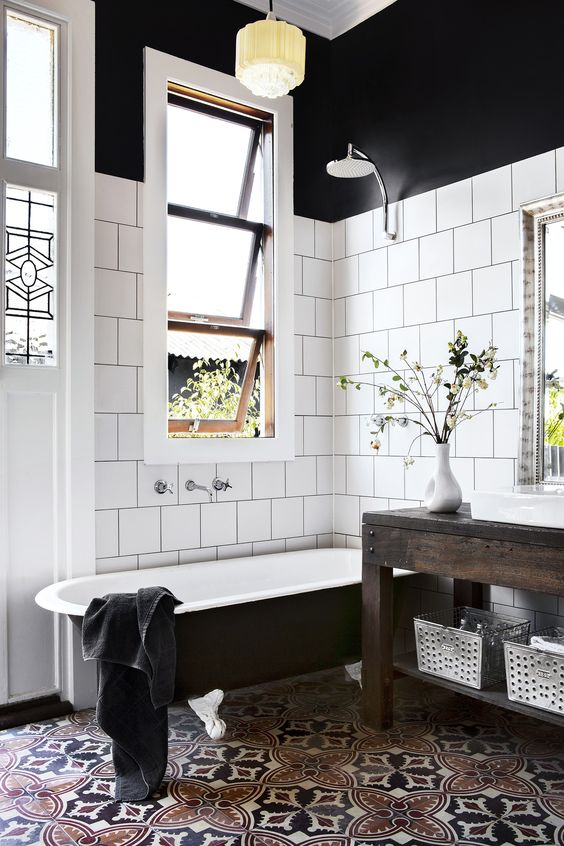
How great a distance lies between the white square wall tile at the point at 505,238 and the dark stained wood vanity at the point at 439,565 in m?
1.17

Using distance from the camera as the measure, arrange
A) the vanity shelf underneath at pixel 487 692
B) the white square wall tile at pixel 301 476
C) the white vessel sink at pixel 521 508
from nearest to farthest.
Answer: the white vessel sink at pixel 521 508 → the vanity shelf underneath at pixel 487 692 → the white square wall tile at pixel 301 476

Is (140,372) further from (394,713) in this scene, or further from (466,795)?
(466,795)

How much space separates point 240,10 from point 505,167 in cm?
177

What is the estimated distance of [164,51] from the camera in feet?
12.2

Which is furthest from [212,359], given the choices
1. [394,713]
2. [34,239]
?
[394,713]

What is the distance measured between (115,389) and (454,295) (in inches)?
67.5

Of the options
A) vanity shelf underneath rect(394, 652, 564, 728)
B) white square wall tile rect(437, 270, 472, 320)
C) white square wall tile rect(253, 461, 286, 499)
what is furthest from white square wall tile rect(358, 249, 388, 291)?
vanity shelf underneath rect(394, 652, 564, 728)

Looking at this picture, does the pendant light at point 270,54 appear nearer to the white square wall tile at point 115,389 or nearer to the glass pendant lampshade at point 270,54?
the glass pendant lampshade at point 270,54

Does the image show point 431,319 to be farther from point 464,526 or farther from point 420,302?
point 464,526

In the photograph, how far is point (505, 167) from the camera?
339 centimetres

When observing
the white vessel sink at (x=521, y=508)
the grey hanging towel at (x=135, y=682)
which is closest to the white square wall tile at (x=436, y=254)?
the white vessel sink at (x=521, y=508)

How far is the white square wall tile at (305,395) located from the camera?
4.27 meters

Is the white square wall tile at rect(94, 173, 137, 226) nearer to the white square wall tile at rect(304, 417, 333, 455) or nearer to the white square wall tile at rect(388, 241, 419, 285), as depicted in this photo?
the white square wall tile at rect(388, 241, 419, 285)

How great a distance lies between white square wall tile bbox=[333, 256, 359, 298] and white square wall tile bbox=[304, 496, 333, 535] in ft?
3.99
